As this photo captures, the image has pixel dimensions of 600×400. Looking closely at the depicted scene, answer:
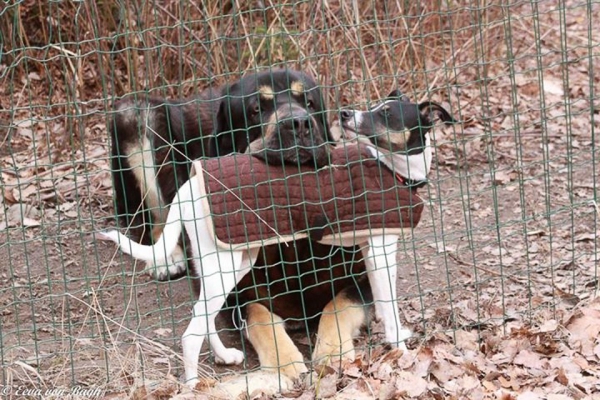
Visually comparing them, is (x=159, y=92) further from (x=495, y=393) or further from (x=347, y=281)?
(x=495, y=393)

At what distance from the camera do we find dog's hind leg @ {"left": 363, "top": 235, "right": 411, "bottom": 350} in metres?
4.71

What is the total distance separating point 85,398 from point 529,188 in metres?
3.76

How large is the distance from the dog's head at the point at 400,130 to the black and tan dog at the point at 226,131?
0.67 feet

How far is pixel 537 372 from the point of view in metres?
4.46

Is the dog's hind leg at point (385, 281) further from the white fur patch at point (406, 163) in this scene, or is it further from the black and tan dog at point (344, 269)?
the white fur patch at point (406, 163)

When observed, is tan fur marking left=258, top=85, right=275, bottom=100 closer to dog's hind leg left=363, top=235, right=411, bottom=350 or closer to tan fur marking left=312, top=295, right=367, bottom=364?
dog's hind leg left=363, top=235, right=411, bottom=350

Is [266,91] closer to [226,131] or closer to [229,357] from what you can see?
[226,131]

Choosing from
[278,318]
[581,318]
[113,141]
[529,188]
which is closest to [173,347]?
[278,318]

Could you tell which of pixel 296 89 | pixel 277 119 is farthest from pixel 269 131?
pixel 296 89

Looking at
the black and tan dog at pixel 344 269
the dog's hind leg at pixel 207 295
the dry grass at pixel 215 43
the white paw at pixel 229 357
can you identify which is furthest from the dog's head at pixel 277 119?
the dry grass at pixel 215 43

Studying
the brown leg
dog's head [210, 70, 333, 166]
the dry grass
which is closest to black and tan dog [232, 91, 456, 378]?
the brown leg

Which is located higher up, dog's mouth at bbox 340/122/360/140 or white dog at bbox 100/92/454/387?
dog's mouth at bbox 340/122/360/140

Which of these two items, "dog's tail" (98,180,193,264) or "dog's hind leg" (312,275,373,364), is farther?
"dog's hind leg" (312,275,373,364)

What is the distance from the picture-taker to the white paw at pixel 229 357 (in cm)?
482
